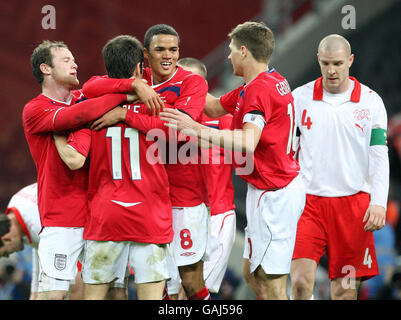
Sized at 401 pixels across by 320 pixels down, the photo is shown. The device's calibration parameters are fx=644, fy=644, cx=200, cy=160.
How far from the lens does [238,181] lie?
952 cm

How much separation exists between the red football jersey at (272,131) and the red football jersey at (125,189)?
685 mm

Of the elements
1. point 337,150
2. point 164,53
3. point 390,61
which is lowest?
point 337,150

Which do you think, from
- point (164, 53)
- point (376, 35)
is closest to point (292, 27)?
point (376, 35)

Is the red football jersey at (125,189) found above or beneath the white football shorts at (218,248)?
above

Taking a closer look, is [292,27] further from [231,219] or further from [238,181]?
[231,219]

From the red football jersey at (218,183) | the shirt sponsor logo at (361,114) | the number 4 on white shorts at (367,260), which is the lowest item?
the number 4 on white shorts at (367,260)

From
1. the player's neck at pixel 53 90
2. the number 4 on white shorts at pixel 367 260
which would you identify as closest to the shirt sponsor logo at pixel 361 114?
the number 4 on white shorts at pixel 367 260

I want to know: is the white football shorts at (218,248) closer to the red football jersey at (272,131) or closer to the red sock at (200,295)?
the red sock at (200,295)

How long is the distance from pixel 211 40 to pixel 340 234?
322 inches

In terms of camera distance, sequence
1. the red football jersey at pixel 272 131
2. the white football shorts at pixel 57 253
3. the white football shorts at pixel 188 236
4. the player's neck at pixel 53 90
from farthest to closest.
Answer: the white football shorts at pixel 188 236, the player's neck at pixel 53 90, the white football shorts at pixel 57 253, the red football jersey at pixel 272 131

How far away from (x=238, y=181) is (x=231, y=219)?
4.09 m

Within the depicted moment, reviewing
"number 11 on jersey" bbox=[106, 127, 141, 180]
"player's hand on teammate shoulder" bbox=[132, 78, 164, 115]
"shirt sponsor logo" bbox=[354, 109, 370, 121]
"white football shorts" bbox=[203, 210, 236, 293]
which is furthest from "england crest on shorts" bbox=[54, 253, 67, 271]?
"shirt sponsor logo" bbox=[354, 109, 370, 121]

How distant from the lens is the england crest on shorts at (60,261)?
14.1ft
